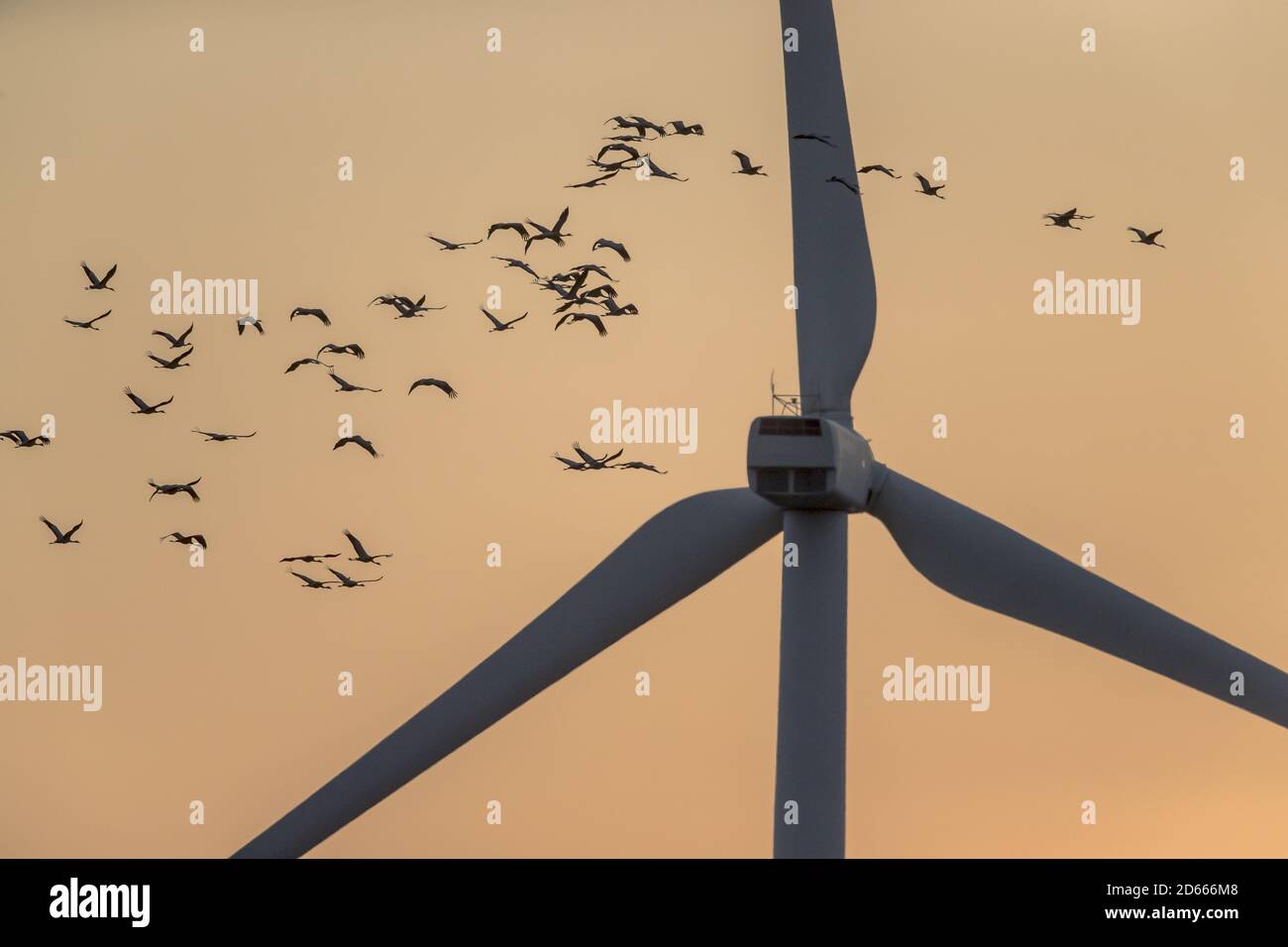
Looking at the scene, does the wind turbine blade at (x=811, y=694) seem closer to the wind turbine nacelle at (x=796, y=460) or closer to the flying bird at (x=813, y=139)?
the wind turbine nacelle at (x=796, y=460)

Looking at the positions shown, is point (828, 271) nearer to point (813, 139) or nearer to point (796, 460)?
point (813, 139)

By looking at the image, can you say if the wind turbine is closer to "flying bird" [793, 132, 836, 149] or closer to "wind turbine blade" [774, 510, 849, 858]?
"wind turbine blade" [774, 510, 849, 858]

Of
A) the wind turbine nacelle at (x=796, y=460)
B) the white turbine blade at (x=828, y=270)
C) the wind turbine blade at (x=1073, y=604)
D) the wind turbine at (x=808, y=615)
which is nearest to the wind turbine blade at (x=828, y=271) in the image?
the white turbine blade at (x=828, y=270)

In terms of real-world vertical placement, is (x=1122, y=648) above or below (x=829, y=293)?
below

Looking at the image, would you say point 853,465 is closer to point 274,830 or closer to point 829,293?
point 829,293

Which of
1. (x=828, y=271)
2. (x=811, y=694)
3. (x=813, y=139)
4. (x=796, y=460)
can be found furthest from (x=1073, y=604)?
(x=813, y=139)

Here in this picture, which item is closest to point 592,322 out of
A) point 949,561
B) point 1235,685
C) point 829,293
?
point 829,293

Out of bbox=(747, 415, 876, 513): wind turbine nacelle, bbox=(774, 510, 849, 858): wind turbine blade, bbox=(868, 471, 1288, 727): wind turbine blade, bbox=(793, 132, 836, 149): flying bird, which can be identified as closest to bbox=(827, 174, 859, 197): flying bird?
bbox=(793, 132, 836, 149): flying bird
